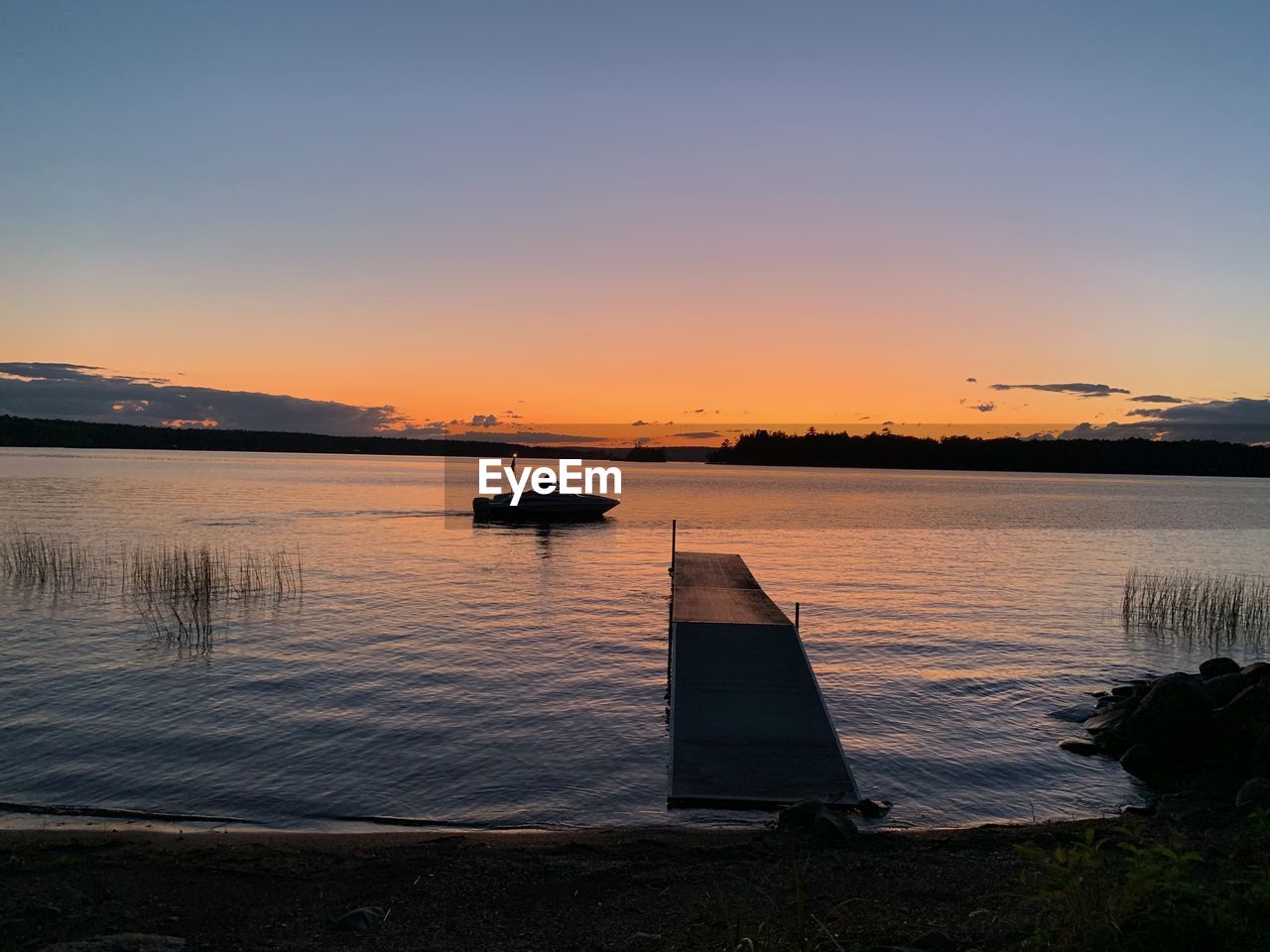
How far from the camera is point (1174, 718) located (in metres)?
14.5

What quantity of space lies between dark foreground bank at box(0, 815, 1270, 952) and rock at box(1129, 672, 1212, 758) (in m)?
3.55

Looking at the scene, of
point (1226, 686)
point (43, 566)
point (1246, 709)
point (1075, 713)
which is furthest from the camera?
point (43, 566)

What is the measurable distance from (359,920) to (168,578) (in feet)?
81.6

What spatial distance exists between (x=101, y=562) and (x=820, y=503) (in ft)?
278

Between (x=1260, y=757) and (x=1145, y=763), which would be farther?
(x=1145, y=763)

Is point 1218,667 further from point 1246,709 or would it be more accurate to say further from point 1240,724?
point 1240,724

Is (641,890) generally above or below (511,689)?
above

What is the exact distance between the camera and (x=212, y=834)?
10.6 metres

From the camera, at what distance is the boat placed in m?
67.8

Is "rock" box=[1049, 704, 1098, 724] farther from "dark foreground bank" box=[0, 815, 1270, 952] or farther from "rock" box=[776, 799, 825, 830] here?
"rock" box=[776, 799, 825, 830]

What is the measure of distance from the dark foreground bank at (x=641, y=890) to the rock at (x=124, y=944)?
0.04m

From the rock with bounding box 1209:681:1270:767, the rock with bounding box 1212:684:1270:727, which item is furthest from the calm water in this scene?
the rock with bounding box 1212:684:1270:727

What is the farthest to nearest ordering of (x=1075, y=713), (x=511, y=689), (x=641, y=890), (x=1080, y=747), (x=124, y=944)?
(x=511, y=689) < (x=1075, y=713) < (x=1080, y=747) < (x=641, y=890) < (x=124, y=944)

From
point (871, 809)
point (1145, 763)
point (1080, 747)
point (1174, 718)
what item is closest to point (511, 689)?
point (871, 809)
